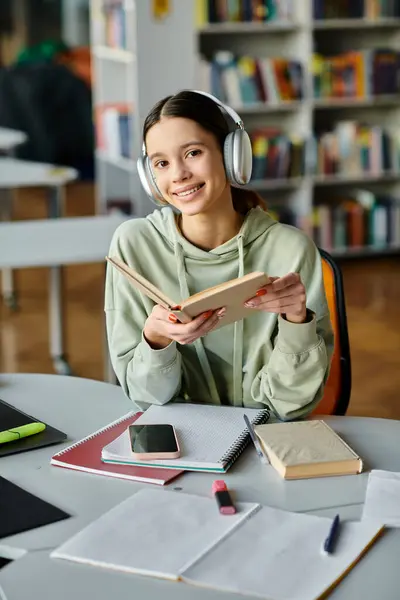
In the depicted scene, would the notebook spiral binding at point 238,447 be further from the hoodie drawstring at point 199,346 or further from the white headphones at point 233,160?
the white headphones at point 233,160

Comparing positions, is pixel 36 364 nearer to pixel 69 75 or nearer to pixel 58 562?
pixel 58 562

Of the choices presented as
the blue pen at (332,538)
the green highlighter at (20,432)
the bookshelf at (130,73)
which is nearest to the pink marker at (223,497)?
the blue pen at (332,538)

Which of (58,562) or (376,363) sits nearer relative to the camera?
(58,562)

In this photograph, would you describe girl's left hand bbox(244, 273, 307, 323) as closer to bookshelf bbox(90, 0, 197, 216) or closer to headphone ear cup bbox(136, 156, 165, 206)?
headphone ear cup bbox(136, 156, 165, 206)

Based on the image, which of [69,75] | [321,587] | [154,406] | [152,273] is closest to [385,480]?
[321,587]

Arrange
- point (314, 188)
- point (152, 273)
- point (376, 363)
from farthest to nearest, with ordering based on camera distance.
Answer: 1. point (314, 188)
2. point (376, 363)
3. point (152, 273)

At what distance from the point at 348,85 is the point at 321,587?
4.78 metres

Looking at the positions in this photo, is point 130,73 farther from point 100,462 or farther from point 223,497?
point 223,497

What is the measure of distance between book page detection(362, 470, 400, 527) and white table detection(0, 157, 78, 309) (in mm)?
3220

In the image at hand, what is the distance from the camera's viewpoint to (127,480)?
1.38m

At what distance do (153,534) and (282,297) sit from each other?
463 millimetres

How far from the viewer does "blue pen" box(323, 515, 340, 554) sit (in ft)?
3.85

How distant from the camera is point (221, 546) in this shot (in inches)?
46.6

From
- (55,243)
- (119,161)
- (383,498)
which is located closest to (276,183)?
(119,161)
